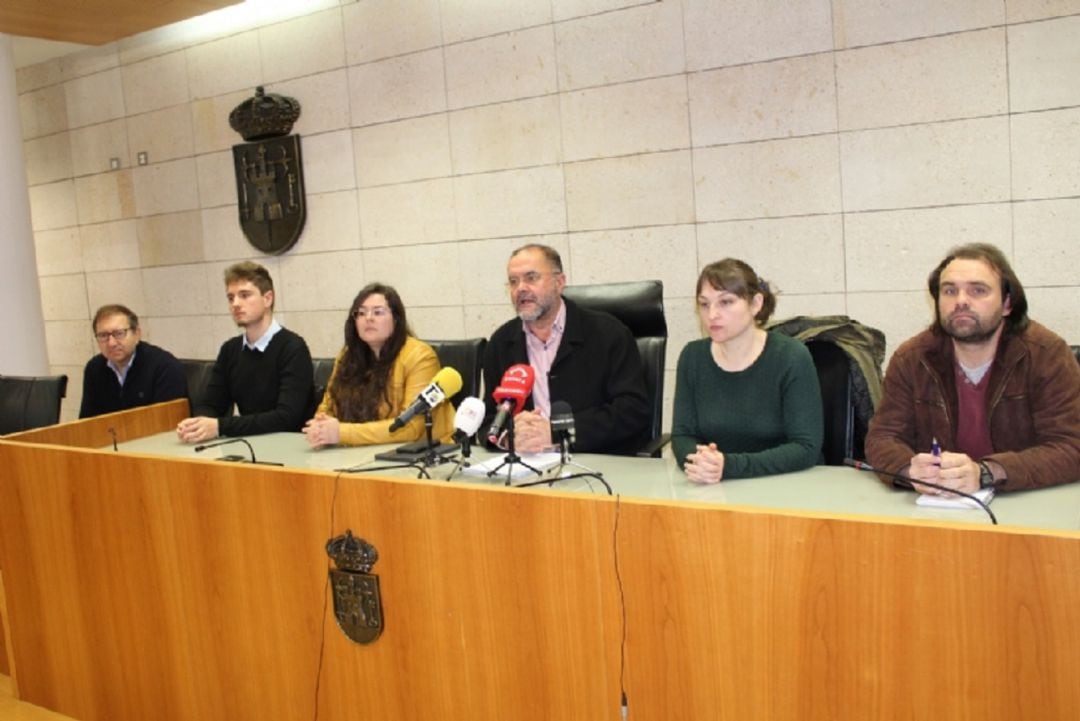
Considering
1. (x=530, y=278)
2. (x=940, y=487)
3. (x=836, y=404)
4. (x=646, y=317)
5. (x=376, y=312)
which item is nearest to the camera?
(x=940, y=487)

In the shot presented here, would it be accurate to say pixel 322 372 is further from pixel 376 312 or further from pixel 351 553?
pixel 351 553

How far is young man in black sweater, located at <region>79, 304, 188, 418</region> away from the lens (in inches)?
158

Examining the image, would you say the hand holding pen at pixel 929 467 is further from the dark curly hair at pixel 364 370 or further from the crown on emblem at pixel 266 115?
the crown on emblem at pixel 266 115

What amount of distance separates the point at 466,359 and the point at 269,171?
2.63 metres

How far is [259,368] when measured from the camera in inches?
150

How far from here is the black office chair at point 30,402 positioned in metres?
4.04

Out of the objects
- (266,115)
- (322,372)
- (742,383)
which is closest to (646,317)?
(742,383)

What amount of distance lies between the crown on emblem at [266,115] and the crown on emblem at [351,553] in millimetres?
3748

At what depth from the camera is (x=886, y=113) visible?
3881mm

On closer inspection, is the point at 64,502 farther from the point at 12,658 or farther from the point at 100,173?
the point at 100,173

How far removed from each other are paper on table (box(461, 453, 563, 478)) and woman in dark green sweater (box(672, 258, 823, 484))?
0.35 m

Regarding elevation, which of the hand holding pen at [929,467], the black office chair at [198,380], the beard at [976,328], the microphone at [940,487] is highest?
the beard at [976,328]

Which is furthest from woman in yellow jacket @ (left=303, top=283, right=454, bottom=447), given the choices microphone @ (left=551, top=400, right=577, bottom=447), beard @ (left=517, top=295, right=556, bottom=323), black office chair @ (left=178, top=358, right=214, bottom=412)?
black office chair @ (left=178, top=358, right=214, bottom=412)

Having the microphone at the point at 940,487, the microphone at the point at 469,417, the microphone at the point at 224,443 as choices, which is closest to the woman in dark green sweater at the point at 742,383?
the microphone at the point at 940,487
